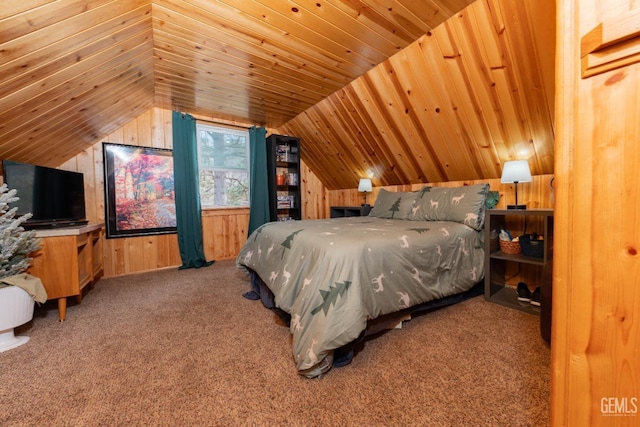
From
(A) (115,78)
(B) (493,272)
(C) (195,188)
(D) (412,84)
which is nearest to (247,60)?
(A) (115,78)

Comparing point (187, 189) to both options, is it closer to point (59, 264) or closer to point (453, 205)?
point (59, 264)

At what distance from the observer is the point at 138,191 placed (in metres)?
3.26

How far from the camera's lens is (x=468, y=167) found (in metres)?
2.79

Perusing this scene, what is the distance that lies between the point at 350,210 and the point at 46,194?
11.1ft

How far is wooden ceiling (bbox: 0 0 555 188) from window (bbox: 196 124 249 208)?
0.67 meters

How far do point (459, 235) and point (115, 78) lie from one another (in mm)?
3118

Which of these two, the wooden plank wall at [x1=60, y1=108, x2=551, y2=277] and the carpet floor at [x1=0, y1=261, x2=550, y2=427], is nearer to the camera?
the carpet floor at [x1=0, y1=261, x2=550, y2=427]

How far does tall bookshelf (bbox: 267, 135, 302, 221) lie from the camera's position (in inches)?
157

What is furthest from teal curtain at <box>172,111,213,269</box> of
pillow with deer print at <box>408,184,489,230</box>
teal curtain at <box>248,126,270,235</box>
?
pillow with deer print at <box>408,184,489,230</box>

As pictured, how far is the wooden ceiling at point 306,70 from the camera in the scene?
156 centimetres

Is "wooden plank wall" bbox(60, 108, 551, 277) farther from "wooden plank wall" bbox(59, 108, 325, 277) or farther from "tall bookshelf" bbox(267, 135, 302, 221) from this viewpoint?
"tall bookshelf" bbox(267, 135, 302, 221)

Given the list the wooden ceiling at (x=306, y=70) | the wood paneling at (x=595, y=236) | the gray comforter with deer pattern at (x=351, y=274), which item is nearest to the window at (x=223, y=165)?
the wooden ceiling at (x=306, y=70)

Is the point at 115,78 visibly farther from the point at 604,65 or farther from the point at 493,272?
the point at 493,272

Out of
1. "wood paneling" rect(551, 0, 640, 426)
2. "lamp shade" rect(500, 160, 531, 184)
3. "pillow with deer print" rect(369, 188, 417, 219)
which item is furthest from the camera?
"pillow with deer print" rect(369, 188, 417, 219)
